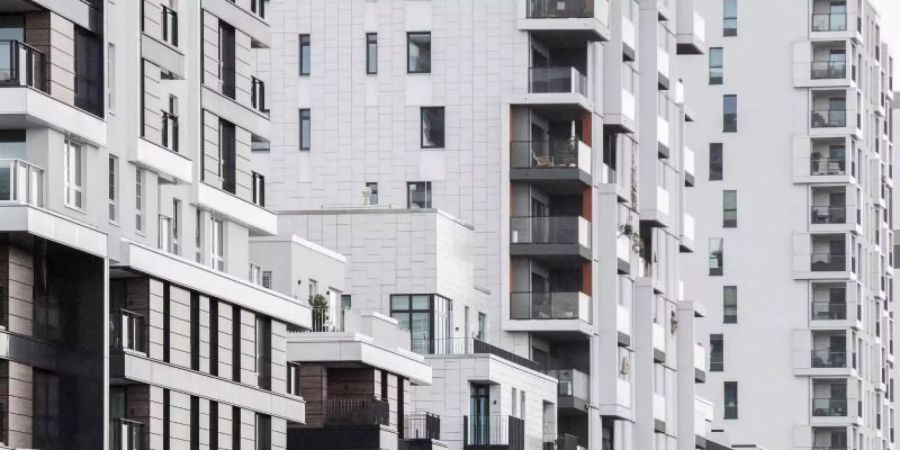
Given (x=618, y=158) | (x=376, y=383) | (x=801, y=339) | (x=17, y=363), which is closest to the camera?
(x=17, y=363)

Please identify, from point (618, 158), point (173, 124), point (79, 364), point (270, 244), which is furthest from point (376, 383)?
point (618, 158)

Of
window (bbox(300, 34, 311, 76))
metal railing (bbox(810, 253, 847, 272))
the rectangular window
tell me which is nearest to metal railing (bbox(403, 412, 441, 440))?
window (bbox(300, 34, 311, 76))

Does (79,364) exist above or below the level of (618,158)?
below

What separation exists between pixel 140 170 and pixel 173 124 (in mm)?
3026

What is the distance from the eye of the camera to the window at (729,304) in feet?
497

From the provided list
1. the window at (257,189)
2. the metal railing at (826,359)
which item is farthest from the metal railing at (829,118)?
the window at (257,189)

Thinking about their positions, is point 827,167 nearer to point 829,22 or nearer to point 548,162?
point 829,22

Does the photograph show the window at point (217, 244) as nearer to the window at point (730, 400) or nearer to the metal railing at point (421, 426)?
→ the metal railing at point (421, 426)

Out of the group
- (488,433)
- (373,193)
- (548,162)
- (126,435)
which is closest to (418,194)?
(373,193)

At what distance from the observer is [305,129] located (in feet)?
333

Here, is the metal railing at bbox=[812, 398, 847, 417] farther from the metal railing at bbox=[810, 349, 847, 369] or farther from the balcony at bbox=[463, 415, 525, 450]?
the balcony at bbox=[463, 415, 525, 450]

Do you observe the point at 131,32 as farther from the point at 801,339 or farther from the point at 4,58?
the point at 801,339

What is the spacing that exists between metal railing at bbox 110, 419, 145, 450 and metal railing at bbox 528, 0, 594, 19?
41100 mm

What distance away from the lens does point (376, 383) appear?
7988cm
